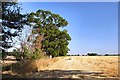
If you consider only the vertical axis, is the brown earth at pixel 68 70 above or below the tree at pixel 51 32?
below

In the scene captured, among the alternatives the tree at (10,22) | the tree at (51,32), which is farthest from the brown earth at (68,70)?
the tree at (51,32)

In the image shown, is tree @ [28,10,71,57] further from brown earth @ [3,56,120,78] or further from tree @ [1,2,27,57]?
tree @ [1,2,27,57]

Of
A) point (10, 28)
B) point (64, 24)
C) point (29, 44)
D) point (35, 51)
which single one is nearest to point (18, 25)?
point (10, 28)

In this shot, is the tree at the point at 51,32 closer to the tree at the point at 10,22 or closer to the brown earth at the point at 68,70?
the brown earth at the point at 68,70

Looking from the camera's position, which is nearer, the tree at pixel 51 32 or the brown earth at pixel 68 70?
the brown earth at pixel 68 70

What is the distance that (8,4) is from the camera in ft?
59.1

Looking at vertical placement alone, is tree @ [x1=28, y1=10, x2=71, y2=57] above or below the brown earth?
above

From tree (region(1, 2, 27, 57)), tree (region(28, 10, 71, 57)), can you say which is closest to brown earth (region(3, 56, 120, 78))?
tree (region(1, 2, 27, 57))

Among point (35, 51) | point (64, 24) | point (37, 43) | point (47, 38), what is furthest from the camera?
point (64, 24)

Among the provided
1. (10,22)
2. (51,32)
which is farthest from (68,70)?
(51,32)

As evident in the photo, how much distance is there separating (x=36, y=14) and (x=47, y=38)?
5.57 meters

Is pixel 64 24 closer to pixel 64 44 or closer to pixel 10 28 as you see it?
pixel 64 44

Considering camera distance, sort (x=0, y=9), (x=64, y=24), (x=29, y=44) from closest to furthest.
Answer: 1. (x=0, y=9)
2. (x=29, y=44)
3. (x=64, y=24)

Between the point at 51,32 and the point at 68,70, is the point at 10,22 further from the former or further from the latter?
the point at 51,32
